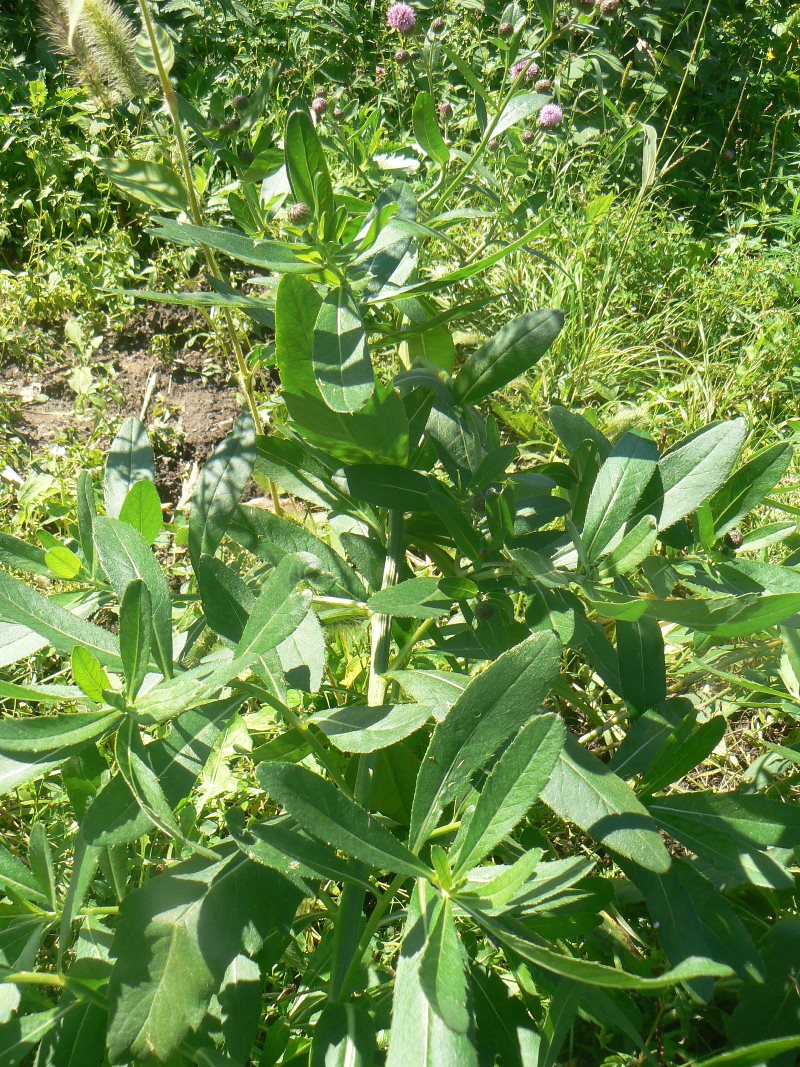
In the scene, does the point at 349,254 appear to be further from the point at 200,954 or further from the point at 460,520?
the point at 200,954

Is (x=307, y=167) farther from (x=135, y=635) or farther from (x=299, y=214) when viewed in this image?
(x=135, y=635)

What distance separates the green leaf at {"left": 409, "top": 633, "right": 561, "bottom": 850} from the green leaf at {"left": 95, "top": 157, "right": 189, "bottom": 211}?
86cm

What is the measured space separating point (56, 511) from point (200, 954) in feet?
2.73

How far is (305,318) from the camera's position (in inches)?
40.9

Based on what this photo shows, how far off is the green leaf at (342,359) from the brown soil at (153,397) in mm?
1569

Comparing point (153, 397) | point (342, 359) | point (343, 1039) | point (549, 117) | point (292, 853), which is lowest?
point (153, 397)

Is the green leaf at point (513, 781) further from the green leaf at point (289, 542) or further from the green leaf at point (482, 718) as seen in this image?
the green leaf at point (289, 542)

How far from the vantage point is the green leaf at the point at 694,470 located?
43.4 inches

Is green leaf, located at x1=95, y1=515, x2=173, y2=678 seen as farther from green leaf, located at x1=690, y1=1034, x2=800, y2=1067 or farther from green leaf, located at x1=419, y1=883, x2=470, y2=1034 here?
green leaf, located at x1=690, y1=1034, x2=800, y2=1067

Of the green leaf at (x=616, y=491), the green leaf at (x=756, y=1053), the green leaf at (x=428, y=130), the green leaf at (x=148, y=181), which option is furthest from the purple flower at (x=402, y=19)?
the green leaf at (x=756, y=1053)

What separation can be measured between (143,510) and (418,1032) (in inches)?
26.8

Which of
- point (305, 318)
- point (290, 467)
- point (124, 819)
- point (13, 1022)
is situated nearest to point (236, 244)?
point (305, 318)

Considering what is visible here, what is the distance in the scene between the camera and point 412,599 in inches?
41.6

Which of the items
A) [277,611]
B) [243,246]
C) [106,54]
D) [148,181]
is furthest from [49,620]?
[106,54]
